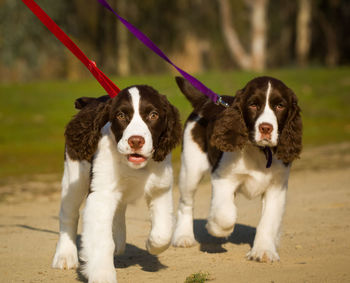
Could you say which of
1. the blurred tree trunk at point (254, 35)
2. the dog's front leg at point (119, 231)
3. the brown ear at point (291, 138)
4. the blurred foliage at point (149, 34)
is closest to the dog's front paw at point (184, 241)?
the dog's front leg at point (119, 231)

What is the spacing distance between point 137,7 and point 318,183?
1434 inches

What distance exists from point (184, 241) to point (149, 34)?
40.4m

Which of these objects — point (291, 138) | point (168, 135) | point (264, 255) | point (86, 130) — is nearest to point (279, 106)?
point (291, 138)

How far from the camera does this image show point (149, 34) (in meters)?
46.4

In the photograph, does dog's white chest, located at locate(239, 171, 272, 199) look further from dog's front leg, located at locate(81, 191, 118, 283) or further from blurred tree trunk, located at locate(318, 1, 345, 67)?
blurred tree trunk, located at locate(318, 1, 345, 67)

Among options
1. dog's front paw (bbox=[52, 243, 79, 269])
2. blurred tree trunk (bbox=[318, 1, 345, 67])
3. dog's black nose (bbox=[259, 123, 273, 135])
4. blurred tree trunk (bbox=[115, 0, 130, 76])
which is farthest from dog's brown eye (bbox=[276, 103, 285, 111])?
blurred tree trunk (bbox=[318, 1, 345, 67])

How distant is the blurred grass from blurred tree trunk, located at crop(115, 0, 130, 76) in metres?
14.2

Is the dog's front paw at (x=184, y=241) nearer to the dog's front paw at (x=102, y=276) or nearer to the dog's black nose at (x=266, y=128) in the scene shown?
the dog's black nose at (x=266, y=128)

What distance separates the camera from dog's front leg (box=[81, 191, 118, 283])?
16.0 feet

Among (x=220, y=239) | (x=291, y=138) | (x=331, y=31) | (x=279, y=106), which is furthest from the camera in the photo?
(x=331, y=31)

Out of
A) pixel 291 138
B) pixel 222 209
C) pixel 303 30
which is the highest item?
pixel 303 30

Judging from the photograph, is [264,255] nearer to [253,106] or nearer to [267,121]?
[267,121]

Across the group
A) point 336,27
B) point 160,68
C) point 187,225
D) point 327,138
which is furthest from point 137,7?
point 187,225

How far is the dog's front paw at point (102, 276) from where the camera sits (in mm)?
4812
